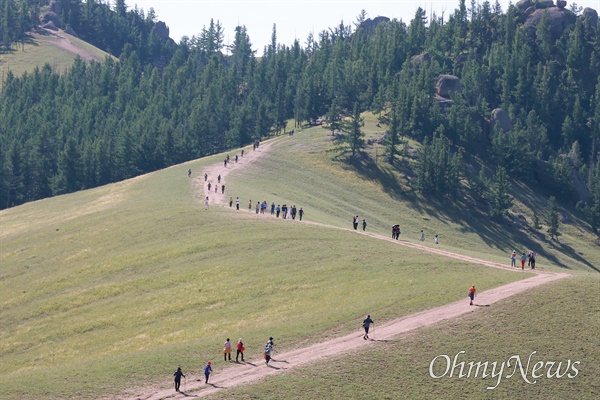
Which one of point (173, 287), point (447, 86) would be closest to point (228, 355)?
point (173, 287)

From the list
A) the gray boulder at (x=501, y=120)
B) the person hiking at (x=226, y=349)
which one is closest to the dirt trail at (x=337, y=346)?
the person hiking at (x=226, y=349)

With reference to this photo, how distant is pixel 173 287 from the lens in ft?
195

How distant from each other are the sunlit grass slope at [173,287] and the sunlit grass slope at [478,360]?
4.31 metres

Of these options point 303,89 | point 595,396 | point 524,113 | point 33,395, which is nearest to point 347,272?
point 595,396

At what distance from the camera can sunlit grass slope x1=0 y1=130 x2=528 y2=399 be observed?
43.4m

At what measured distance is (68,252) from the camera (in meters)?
72.7

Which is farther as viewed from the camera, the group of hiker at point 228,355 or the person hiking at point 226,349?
the person hiking at point 226,349

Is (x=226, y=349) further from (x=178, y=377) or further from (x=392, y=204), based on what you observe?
(x=392, y=204)

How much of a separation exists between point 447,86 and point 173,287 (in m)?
133

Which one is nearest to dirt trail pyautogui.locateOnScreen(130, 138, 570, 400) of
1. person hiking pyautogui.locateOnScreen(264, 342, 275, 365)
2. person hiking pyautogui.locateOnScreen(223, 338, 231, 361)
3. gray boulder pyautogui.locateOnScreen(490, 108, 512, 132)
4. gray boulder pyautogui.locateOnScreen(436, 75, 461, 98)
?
person hiking pyautogui.locateOnScreen(264, 342, 275, 365)

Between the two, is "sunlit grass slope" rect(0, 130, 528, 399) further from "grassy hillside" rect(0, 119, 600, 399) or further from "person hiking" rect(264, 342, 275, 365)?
"person hiking" rect(264, 342, 275, 365)

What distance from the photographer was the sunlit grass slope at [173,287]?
43438 mm

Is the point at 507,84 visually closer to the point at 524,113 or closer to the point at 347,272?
the point at 524,113

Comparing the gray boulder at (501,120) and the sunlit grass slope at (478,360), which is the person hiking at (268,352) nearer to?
the sunlit grass slope at (478,360)
